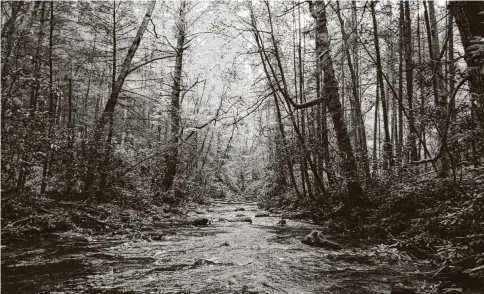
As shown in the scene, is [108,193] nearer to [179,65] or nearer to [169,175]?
[169,175]

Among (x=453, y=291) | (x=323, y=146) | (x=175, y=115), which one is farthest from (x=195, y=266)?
(x=175, y=115)

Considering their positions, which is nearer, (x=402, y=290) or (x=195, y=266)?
(x=402, y=290)

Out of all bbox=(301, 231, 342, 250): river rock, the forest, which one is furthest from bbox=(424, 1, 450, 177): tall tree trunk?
bbox=(301, 231, 342, 250): river rock

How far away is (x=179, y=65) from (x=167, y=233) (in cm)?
1117

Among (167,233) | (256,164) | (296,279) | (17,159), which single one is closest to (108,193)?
(167,233)

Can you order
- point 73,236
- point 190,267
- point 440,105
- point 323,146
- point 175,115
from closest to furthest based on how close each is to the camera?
point 190,267, point 440,105, point 73,236, point 323,146, point 175,115

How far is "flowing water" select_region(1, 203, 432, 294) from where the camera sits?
4301 mm

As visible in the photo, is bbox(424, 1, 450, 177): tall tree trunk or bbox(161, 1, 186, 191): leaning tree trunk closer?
bbox(424, 1, 450, 177): tall tree trunk

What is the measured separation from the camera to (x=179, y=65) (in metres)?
17.9

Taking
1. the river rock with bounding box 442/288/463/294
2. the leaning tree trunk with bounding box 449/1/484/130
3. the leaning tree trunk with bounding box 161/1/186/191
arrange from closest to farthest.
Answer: the river rock with bounding box 442/288/463/294 < the leaning tree trunk with bounding box 449/1/484/130 < the leaning tree trunk with bounding box 161/1/186/191

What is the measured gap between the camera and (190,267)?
5375mm

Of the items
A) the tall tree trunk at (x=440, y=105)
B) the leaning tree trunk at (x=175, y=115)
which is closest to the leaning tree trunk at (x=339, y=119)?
the tall tree trunk at (x=440, y=105)

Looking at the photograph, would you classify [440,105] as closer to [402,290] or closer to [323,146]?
[402,290]

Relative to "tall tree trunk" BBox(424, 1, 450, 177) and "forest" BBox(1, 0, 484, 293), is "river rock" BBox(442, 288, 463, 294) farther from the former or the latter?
"tall tree trunk" BBox(424, 1, 450, 177)
